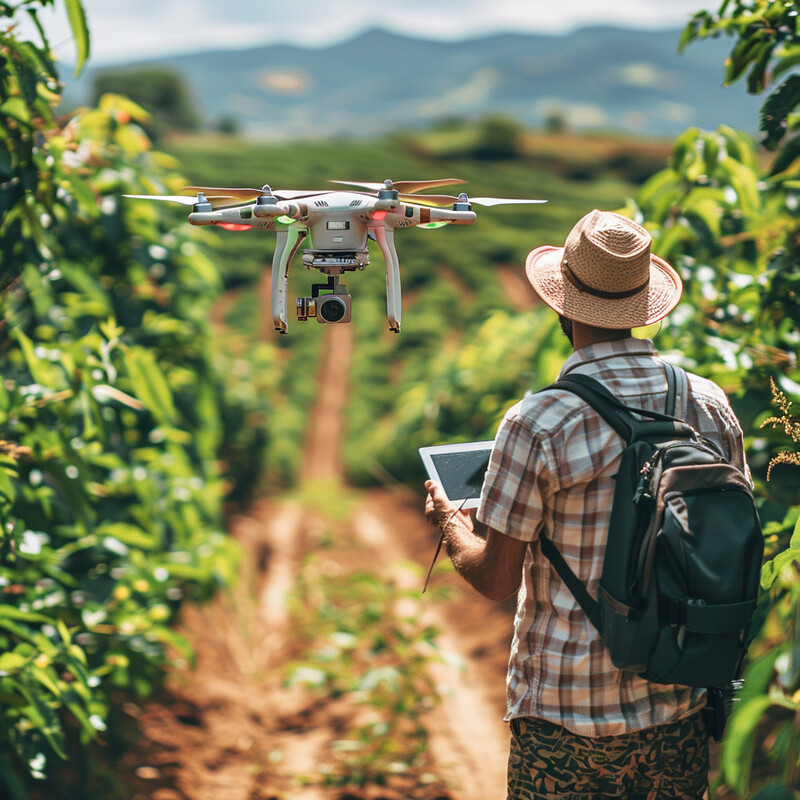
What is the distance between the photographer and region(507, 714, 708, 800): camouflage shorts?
143 centimetres

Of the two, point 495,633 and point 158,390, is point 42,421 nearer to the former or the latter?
point 158,390

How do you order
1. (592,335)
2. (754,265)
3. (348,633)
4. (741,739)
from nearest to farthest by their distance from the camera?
(741,739) → (592,335) → (754,265) → (348,633)

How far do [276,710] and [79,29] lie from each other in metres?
3.07

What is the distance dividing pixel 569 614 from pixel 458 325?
615 inches

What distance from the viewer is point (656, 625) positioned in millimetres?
1300

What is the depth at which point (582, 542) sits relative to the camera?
1418 mm

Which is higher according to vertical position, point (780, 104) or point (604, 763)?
point (780, 104)

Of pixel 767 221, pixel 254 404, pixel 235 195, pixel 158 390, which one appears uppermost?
pixel 235 195

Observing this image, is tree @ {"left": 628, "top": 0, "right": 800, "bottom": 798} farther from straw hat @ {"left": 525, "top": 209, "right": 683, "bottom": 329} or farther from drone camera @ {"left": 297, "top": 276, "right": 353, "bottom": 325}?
drone camera @ {"left": 297, "top": 276, "right": 353, "bottom": 325}

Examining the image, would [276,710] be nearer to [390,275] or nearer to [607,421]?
[607,421]

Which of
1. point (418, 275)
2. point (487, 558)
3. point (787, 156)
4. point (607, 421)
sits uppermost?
point (787, 156)

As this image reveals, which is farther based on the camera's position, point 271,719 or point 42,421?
point 271,719

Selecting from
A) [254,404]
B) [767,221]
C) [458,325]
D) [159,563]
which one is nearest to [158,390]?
[159,563]

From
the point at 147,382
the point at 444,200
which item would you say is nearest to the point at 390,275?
the point at 444,200
